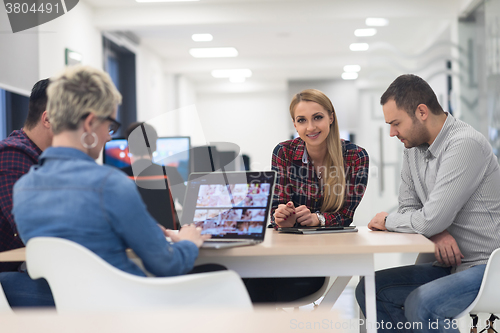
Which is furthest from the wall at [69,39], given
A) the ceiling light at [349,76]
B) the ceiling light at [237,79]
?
the ceiling light at [349,76]

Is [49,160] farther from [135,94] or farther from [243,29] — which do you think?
[135,94]

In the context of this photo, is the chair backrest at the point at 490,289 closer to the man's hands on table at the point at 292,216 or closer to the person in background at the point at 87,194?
the man's hands on table at the point at 292,216

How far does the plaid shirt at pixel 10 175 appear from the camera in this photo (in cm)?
161

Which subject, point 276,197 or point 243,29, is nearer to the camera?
point 276,197

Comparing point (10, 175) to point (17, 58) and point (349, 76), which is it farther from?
point (349, 76)

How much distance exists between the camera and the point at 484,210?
67.0 inches

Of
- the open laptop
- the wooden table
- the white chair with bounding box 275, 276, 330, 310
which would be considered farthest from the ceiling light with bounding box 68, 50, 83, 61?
the wooden table

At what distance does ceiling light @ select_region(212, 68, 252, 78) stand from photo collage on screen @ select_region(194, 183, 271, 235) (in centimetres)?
794

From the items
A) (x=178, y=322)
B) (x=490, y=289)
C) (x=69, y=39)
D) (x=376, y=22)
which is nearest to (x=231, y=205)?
(x=178, y=322)

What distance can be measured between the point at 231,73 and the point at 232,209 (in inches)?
345

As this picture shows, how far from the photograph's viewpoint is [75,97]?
120 centimetres

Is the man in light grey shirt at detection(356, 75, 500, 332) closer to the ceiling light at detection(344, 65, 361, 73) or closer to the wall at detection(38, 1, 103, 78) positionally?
Result: the wall at detection(38, 1, 103, 78)

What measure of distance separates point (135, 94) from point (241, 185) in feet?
20.0

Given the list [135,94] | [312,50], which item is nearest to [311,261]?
[135,94]
